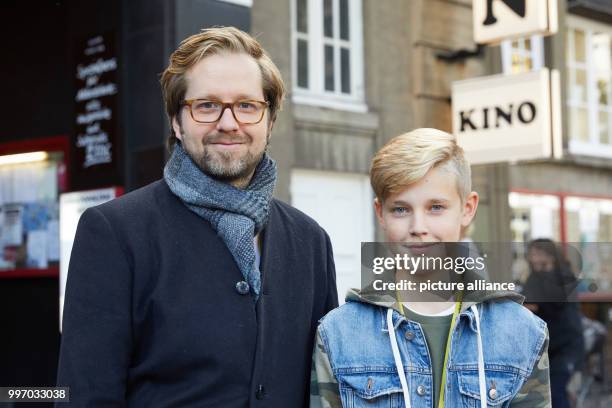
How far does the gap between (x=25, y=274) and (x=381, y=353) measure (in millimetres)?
6363

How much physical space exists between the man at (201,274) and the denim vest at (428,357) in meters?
0.25

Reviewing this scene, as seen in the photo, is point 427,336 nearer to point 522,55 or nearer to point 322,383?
point 322,383

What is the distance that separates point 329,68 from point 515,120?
2035 millimetres

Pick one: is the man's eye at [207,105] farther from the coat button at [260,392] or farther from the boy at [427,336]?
the coat button at [260,392]

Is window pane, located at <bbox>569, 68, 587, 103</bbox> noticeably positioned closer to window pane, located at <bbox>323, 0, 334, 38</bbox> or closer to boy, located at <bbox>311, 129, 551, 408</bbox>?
window pane, located at <bbox>323, 0, 334, 38</bbox>

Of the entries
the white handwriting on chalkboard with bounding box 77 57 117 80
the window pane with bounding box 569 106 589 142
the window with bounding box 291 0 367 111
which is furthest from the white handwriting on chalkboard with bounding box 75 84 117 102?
the window pane with bounding box 569 106 589 142

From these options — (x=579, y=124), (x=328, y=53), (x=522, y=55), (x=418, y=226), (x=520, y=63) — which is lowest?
(x=418, y=226)

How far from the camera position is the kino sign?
9398 mm

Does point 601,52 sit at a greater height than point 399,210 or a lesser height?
greater

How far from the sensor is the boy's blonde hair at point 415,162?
7.61ft

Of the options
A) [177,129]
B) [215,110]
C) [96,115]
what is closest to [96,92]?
[96,115]

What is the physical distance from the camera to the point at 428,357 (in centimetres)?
224

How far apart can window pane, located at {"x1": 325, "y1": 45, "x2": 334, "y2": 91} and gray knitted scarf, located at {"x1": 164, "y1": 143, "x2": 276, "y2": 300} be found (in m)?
7.70

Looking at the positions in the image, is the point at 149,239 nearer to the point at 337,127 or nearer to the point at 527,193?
the point at 337,127
